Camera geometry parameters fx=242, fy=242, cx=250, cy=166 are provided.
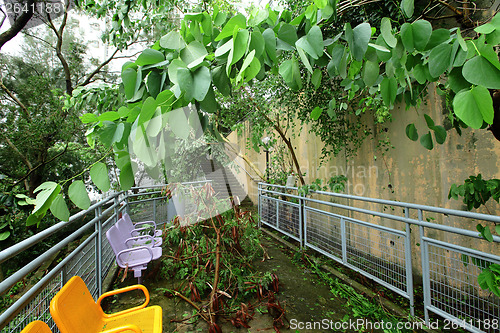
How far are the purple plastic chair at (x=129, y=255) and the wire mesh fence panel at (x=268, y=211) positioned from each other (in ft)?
8.94

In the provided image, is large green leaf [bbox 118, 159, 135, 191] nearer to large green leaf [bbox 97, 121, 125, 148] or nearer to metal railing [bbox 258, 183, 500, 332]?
large green leaf [bbox 97, 121, 125, 148]

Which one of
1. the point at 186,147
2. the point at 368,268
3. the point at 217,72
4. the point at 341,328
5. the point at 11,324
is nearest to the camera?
the point at 217,72

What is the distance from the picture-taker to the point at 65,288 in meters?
1.42

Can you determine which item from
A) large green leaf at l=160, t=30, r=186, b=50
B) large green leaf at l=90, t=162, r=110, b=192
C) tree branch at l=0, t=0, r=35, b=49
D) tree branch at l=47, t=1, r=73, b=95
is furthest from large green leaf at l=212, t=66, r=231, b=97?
tree branch at l=47, t=1, r=73, b=95

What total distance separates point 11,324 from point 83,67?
35.4 feet

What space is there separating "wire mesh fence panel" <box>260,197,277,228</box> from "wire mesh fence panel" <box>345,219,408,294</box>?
2.13m

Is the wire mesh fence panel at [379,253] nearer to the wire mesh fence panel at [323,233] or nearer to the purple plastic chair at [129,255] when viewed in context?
the wire mesh fence panel at [323,233]

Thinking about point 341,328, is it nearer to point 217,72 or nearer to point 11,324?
point 11,324

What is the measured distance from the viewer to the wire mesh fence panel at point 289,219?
4.41 m

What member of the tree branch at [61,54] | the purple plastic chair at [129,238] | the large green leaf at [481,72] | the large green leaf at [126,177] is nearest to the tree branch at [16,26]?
the tree branch at [61,54]

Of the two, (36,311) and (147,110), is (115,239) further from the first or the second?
(147,110)

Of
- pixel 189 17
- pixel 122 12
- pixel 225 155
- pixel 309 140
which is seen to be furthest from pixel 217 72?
pixel 225 155

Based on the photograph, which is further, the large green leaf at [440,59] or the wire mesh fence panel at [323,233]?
the wire mesh fence panel at [323,233]

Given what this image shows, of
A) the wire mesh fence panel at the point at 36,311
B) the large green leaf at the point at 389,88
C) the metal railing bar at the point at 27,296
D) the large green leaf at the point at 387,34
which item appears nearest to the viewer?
the large green leaf at the point at 387,34
